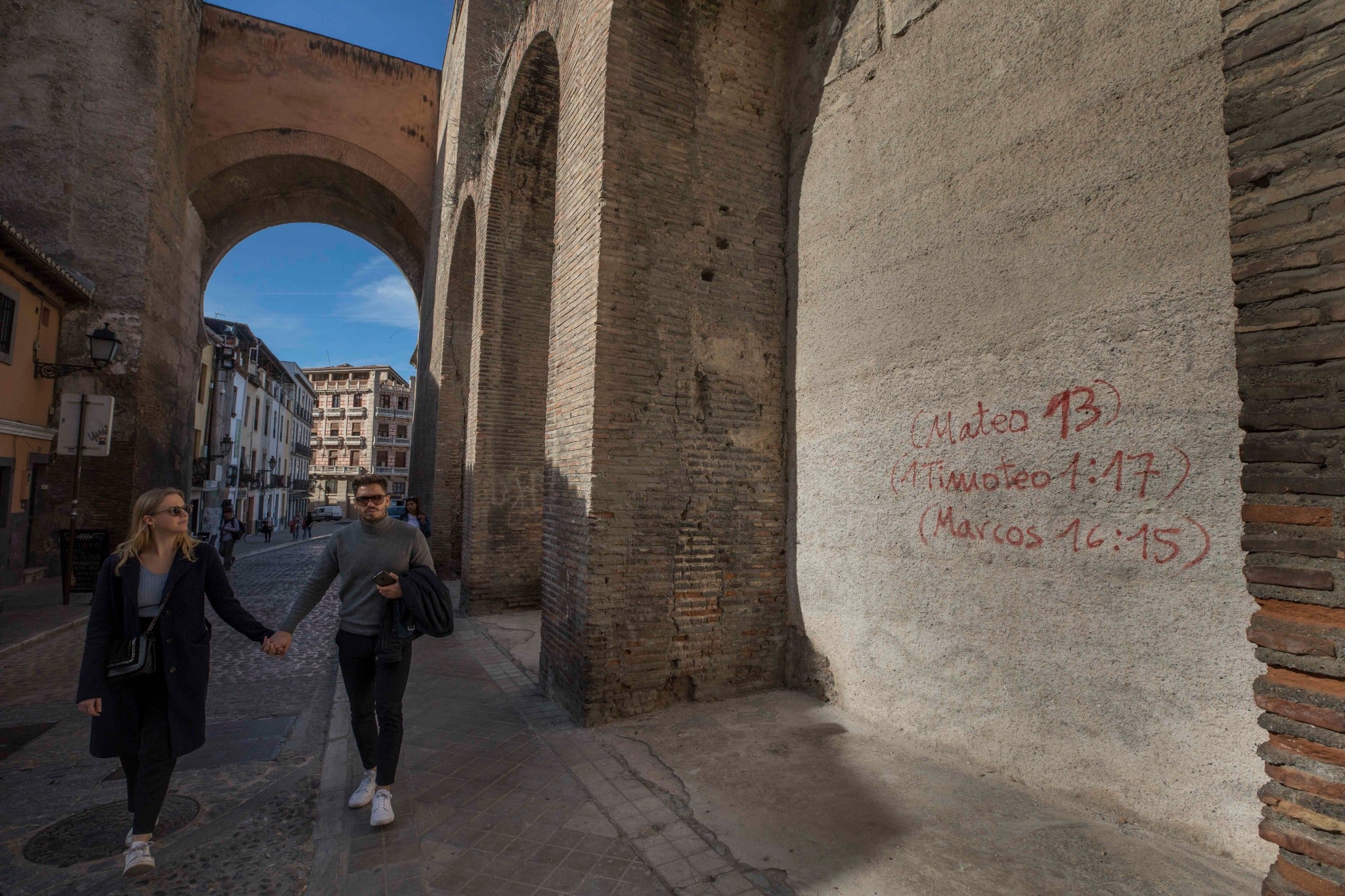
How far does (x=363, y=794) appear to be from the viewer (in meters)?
3.50

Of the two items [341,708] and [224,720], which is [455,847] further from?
[224,720]

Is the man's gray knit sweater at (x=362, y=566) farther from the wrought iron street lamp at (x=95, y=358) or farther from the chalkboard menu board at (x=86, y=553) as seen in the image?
the wrought iron street lamp at (x=95, y=358)

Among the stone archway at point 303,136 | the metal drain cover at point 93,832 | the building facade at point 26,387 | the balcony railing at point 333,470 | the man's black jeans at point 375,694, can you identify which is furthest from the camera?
the balcony railing at point 333,470

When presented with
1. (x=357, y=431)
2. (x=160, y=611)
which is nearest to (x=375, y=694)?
(x=160, y=611)

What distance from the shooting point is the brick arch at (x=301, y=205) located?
53.8ft

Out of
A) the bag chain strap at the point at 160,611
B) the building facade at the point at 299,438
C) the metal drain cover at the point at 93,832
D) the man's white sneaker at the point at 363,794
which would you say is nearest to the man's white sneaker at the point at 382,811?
the man's white sneaker at the point at 363,794

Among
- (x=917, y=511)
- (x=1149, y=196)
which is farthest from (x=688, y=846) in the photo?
(x=1149, y=196)

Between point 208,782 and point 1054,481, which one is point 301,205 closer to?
point 208,782

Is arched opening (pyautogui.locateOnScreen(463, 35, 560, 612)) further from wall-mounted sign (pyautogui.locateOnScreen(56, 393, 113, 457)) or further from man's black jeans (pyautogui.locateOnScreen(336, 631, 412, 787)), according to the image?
wall-mounted sign (pyautogui.locateOnScreen(56, 393, 113, 457))

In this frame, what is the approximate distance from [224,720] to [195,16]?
17168 millimetres

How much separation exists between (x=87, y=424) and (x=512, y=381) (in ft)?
22.1

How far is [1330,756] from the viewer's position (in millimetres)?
1995

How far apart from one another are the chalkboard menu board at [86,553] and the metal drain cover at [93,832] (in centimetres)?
774

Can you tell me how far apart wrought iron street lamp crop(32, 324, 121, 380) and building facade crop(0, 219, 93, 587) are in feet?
0.18
